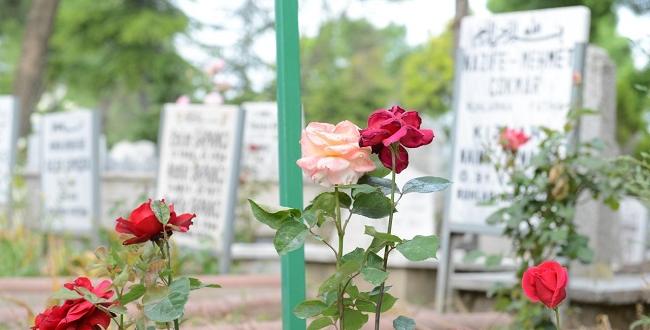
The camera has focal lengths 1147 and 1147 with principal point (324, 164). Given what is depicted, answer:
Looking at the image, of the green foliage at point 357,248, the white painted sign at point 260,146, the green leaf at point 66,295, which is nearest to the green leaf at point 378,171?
the green foliage at point 357,248

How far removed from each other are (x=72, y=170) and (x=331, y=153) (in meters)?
7.16

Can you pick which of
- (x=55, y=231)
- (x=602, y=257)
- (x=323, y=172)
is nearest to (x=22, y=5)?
(x=55, y=231)

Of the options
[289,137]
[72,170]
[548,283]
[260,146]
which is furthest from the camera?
[260,146]

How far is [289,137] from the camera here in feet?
8.87

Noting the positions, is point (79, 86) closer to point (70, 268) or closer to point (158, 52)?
point (158, 52)

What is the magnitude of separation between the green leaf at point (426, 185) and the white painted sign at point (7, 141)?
7.83 m

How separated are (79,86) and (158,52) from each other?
2168mm

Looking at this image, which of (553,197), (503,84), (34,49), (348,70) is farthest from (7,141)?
(348,70)

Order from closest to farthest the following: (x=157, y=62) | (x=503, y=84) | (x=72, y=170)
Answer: (x=503, y=84) < (x=72, y=170) < (x=157, y=62)

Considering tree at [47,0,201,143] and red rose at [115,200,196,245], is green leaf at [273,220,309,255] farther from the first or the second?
tree at [47,0,201,143]

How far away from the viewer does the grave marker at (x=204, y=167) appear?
732 centimetres

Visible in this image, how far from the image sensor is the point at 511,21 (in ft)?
18.8

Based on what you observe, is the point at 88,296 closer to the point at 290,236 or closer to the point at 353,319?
the point at 290,236

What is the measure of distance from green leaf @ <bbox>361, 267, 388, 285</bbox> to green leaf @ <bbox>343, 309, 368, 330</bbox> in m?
0.18
